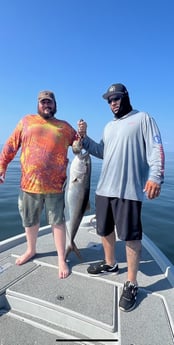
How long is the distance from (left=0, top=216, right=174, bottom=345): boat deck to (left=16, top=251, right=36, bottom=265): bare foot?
7 centimetres

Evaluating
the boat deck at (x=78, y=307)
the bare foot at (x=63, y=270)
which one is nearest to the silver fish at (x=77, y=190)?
the bare foot at (x=63, y=270)

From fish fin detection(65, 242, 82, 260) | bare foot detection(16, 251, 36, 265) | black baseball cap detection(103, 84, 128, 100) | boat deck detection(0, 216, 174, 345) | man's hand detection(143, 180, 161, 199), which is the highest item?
black baseball cap detection(103, 84, 128, 100)

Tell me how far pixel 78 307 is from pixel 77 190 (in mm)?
1387

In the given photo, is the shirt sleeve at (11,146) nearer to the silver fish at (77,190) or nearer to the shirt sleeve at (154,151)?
the silver fish at (77,190)

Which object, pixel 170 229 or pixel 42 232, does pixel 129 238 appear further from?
pixel 170 229

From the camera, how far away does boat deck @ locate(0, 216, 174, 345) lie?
8.44ft

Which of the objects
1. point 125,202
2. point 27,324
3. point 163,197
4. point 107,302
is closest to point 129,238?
point 125,202

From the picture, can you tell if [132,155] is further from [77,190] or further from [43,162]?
[43,162]

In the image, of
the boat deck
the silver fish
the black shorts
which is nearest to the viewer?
the boat deck

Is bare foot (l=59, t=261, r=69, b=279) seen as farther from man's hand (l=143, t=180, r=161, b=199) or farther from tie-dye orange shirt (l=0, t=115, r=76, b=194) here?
man's hand (l=143, t=180, r=161, b=199)

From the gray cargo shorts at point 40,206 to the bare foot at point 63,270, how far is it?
0.57m

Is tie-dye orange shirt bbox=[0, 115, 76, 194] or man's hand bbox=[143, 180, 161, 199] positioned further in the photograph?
tie-dye orange shirt bbox=[0, 115, 76, 194]

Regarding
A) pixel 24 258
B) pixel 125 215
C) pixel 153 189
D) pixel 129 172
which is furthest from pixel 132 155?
pixel 24 258

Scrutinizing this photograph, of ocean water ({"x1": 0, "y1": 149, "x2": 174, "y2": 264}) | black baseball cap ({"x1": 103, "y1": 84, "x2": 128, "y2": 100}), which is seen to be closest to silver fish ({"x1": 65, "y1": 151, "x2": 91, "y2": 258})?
black baseball cap ({"x1": 103, "y1": 84, "x2": 128, "y2": 100})
